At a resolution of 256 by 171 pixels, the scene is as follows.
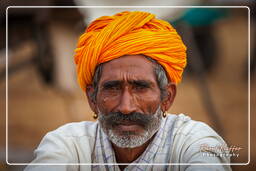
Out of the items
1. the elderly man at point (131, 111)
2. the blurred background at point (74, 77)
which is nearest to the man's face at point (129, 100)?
the elderly man at point (131, 111)

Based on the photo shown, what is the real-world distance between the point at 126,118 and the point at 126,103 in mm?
62

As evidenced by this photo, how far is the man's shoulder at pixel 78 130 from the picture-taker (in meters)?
2.33

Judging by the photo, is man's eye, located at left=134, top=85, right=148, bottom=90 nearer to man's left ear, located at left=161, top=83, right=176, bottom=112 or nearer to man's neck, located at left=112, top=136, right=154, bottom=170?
man's left ear, located at left=161, top=83, right=176, bottom=112

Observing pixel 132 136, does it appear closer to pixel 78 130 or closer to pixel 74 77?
pixel 78 130

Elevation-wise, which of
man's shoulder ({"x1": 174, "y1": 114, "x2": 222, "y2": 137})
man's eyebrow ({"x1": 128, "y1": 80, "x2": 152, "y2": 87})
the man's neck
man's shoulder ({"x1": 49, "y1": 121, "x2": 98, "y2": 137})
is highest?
man's eyebrow ({"x1": 128, "y1": 80, "x2": 152, "y2": 87})

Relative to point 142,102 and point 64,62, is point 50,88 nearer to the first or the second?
point 64,62

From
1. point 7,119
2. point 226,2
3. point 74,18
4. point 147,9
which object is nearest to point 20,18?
point 74,18

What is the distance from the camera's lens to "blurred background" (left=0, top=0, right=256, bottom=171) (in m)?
2.46

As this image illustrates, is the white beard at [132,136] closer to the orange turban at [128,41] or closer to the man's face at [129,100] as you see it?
the man's face at [129,100]

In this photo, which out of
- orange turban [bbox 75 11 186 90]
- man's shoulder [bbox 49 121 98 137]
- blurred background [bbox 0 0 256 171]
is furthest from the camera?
blurred background [bbox 0 0 256 171]

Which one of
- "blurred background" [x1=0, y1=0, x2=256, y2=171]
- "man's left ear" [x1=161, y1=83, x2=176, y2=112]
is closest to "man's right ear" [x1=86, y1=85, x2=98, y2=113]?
"blurred background" [x1=0, y1=0, x2=256, y2=171]

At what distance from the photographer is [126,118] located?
223cm

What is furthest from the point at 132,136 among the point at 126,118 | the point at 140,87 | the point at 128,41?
the point at 128,41

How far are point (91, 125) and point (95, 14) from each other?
0.47 m
